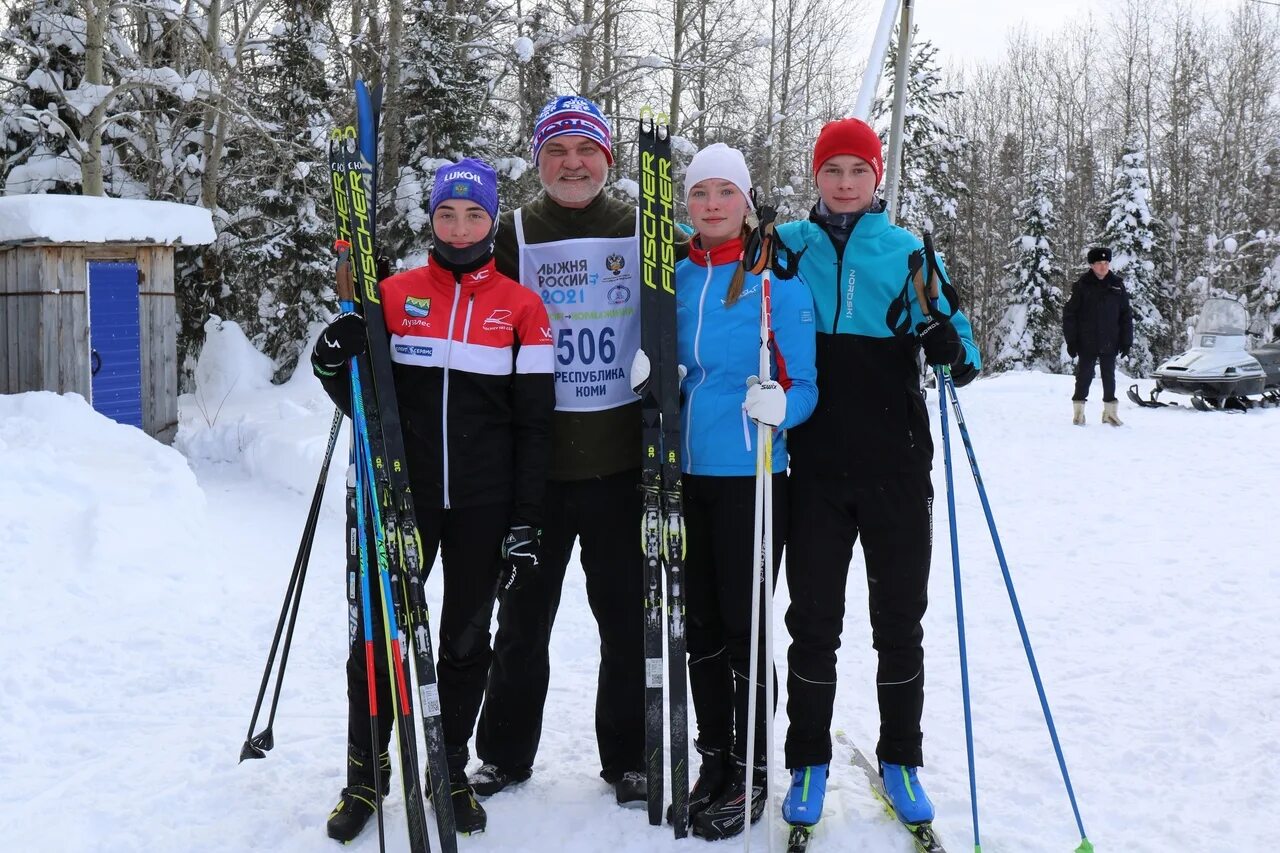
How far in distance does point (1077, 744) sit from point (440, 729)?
238 centimetres

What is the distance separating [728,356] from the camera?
2.81 m

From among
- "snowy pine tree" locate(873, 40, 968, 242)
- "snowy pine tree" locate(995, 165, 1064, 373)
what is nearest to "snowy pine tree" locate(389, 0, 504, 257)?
"snowy pine tree" locate(873, 40, 968, 242)

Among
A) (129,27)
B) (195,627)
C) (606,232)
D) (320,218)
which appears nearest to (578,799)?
(606,232)

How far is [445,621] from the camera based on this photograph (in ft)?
9.64

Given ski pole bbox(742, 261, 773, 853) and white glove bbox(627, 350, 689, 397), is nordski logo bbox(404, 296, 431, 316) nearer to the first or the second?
white glove bbox(627, 350, 689, 397)

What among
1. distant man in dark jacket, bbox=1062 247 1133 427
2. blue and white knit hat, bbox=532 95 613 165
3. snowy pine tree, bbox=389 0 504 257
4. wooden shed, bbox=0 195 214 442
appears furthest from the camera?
snowy pine tree, bbox=389 0 504 257

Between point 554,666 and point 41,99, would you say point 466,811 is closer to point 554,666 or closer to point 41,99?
point 554,666

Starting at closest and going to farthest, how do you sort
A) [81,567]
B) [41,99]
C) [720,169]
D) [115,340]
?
1. [720,169]
2. [81,567]
3. [115,340]
4. [41,99]

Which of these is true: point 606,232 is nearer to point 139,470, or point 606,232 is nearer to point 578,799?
point 578,799

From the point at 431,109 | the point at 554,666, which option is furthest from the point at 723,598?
the point at 431,109

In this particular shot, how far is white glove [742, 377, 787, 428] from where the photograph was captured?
2588 mm

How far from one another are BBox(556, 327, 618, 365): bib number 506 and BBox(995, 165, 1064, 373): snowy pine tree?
28.6 metres

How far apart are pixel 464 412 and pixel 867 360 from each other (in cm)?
118

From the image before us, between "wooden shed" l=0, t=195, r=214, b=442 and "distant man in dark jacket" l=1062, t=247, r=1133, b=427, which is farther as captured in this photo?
"distant man in dark jacket" l=1062, t=247, r=1133, b=427
